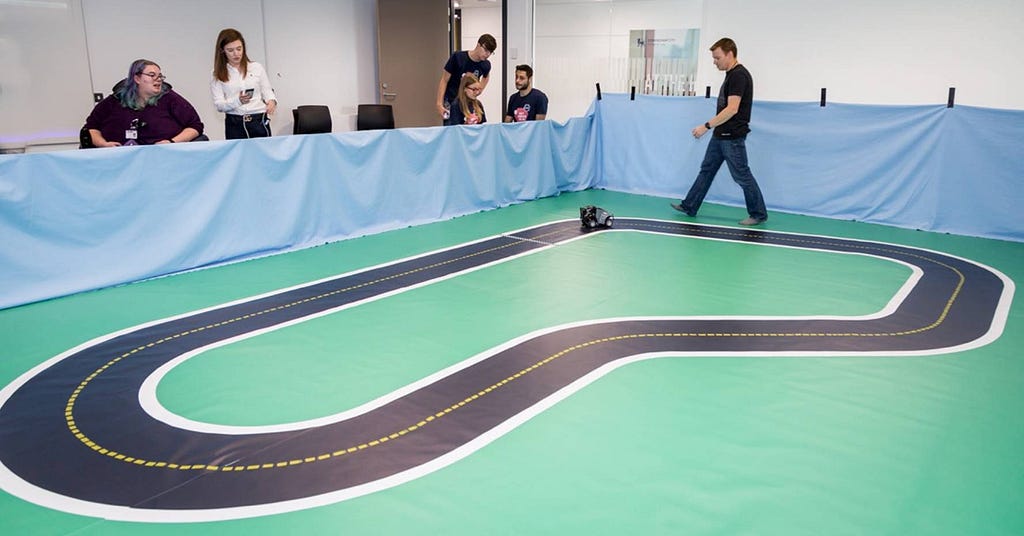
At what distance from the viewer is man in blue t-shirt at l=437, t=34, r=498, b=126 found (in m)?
6.99

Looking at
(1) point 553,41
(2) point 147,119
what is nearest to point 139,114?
(2) point 147,119

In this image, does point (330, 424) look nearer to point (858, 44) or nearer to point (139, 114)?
point (139, 114)

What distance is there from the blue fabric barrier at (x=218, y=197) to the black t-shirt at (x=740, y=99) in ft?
6.92

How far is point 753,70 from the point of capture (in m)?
8.38

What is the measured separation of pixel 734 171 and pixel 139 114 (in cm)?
487

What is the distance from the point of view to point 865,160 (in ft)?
→ 21.6

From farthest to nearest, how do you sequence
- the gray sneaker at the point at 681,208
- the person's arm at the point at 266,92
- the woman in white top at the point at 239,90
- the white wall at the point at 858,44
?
the white wall at the point at 858,44 < the gray sneaker at the point at 681,208 < the person's arm at the point at 266,92 < the woman in white top at the point at 239,90

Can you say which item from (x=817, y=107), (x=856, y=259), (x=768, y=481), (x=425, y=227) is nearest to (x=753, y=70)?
(x=817, y=107)

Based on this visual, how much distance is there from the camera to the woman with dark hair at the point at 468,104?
7.06m

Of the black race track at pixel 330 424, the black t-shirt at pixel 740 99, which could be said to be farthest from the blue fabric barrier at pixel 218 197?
the black t-shirt at pixel 740 99

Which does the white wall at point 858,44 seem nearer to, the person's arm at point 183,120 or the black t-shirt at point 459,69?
the black t-shirt at point 459,69

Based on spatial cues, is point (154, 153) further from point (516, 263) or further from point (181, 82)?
point (181, 82)

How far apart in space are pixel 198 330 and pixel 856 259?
458 centimetres

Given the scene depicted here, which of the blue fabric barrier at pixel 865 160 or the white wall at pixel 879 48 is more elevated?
the white wall at pixel 879 48
